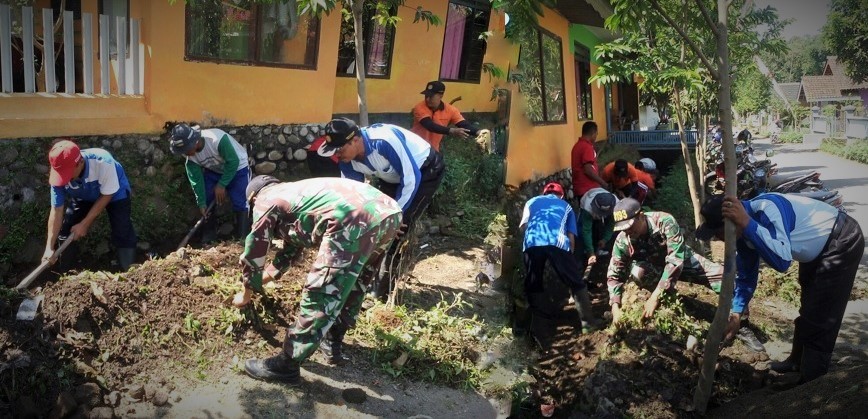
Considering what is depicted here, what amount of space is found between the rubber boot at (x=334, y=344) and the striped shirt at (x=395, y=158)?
105 cm

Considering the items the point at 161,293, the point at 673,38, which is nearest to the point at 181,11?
the point at 161,293

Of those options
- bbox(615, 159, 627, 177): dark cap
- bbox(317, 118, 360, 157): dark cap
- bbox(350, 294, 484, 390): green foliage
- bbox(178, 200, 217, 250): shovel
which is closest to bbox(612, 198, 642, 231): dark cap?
Result: bbox(350, 294, 484, 390): green foliage

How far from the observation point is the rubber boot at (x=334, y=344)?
422 cm

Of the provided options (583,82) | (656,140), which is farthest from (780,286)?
(583,82)

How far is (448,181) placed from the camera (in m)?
8.42

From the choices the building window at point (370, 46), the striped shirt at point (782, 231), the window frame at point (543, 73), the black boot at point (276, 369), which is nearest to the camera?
the black boot at point (276, 369)

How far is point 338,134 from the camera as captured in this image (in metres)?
4.44

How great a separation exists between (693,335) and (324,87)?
4.93m

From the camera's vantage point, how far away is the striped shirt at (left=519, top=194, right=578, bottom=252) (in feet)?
19.9

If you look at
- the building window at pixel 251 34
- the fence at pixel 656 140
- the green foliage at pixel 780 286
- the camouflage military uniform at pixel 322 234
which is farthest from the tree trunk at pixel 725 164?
the fence at pixel 656 140

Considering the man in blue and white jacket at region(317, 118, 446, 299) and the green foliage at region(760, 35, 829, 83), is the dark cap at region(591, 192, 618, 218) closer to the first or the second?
the man in blue and white jacket at region(317, 118, 446, 299)

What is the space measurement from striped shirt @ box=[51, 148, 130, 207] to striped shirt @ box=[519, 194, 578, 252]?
3587mm

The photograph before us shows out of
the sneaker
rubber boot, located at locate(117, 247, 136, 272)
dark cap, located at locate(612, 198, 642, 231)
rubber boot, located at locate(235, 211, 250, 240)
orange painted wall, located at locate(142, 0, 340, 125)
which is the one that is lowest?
the sneaker

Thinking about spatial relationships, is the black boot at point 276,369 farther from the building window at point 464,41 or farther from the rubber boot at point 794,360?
the building window at point 464,41
